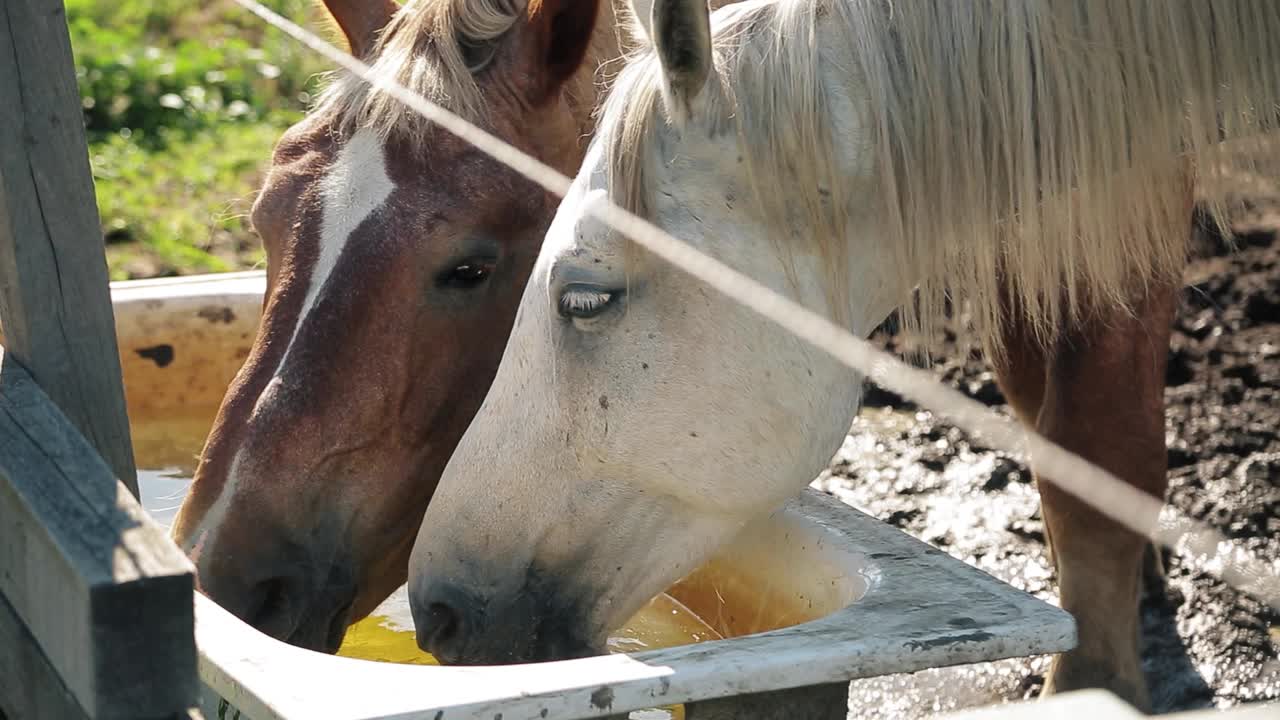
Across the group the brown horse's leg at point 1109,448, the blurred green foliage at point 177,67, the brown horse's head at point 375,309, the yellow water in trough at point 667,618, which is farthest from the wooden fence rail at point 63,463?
the blurred green foliage at point 177,67

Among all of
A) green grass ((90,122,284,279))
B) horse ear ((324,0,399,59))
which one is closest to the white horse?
horse ear ((324,0,399,59))

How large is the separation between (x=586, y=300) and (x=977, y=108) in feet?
1.78

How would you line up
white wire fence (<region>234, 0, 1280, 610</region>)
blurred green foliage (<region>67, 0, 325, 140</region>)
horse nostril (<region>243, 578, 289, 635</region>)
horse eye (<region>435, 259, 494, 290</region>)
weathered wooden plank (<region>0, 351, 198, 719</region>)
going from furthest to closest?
1. blurred green foliage (<region>67, 0, 325, 140</region>)
2. horse eye (<region>435, 259, 494, 290</region>)
3. horse nostril (<region>243, 578, 289, 635</region>)
4. white wire fence (<region>234, 0, 1280, 610</region>)
5. weathered wooden plank (<region>0, 351, 198, 719</region>)

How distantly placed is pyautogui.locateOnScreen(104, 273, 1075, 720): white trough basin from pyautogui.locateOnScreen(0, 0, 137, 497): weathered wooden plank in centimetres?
35

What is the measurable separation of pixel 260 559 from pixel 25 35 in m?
0.81

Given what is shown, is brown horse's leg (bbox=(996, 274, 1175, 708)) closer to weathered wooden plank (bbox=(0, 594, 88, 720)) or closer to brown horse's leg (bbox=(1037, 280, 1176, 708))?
brown horse's leg (bbox=(1037, 280, 1176, 708))

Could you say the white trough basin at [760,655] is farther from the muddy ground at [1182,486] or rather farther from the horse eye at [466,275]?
the horse eye at [466,275]

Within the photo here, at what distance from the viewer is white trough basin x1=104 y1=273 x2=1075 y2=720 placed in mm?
1614

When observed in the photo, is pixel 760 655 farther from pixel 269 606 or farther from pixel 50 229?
pixel 50 229

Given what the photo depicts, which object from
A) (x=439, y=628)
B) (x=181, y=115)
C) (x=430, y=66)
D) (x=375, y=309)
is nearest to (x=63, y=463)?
(x=439, y=628)

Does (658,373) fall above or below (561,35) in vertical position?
below

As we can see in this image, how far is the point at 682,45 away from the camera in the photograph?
1.73m

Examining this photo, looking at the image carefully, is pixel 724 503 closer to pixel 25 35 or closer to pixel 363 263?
pixel 363 263

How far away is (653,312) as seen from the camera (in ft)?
6.12
